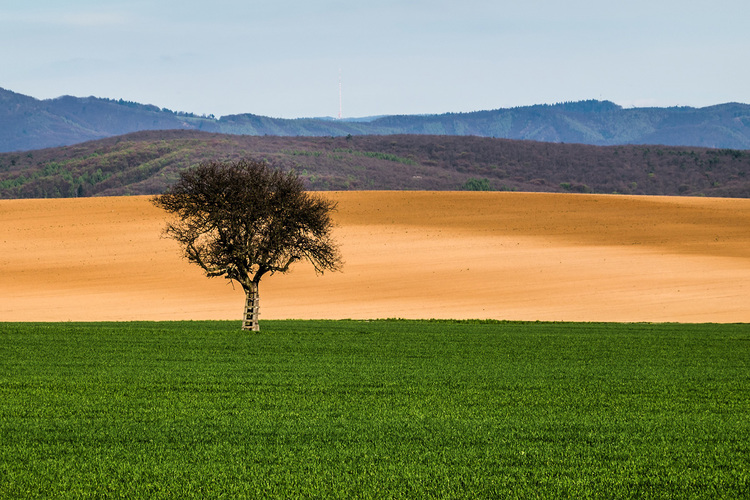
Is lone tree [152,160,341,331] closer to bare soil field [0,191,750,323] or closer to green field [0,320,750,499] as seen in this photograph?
green field [0,320,750,499]

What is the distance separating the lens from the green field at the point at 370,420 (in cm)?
1052

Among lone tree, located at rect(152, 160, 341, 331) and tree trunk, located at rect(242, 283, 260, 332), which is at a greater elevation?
lone tree, located at rect(152, 160, 341, 331)

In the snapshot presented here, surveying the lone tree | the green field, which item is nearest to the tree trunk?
the lone tree

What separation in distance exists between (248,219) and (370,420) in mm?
17786

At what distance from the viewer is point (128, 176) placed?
198625 mm

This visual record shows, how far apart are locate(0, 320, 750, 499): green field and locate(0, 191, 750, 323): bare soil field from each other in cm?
1647

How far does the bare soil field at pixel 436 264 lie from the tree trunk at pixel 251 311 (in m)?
9.02

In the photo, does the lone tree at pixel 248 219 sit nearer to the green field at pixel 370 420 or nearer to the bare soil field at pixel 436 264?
the green field at pixel 370 420

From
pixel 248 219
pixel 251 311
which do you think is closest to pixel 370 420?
pixel 248 219

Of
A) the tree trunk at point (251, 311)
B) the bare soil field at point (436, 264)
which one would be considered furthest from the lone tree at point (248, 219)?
the bare soil field at point (436, 264)

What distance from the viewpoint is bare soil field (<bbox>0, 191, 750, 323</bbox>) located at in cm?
4297

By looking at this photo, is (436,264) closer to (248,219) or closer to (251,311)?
(251,311)

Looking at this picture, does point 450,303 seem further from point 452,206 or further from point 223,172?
point 452,206

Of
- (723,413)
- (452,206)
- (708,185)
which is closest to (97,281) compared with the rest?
(452,206)
